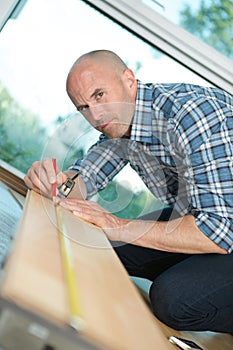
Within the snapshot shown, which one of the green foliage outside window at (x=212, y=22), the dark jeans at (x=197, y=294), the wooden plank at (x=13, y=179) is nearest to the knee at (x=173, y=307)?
the dark jeans at (x=197, y=294)

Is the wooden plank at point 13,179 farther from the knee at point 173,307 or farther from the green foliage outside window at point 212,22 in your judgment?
the knee at point 173,307

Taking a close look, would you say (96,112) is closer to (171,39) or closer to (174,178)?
(174,178)

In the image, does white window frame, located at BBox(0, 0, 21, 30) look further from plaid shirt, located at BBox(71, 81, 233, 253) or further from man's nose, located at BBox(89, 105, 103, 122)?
man's nose, located at BBox(89, 105, 103, 122)

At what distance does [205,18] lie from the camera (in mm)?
2637

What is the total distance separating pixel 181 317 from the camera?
146 cm

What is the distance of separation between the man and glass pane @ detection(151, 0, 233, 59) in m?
1.05

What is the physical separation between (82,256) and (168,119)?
2.36ft

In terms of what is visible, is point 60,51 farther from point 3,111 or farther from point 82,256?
point 82,256

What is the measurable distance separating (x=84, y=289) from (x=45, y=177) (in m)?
0.91

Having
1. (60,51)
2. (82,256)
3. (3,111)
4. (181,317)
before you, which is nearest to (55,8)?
(60,51)

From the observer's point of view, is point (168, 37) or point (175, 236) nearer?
point (175, 236)

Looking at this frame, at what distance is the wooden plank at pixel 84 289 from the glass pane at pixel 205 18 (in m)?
1.83

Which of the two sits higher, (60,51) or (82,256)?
(60,51)

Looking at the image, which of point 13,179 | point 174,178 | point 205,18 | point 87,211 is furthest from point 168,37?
point 87,211
